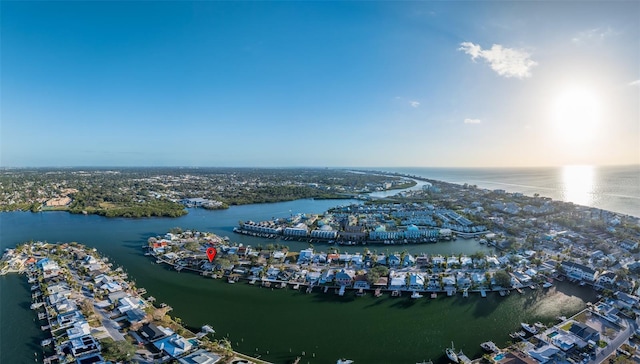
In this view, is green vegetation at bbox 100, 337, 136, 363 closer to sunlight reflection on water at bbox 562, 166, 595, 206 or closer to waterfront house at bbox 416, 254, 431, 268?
waterfront house at bbox 416, 254, 431, 268

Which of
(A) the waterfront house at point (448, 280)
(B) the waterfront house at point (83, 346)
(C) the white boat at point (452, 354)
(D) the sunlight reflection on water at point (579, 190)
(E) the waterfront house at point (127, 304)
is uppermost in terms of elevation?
(D) the sunlight reflection on water at point (579, 190)

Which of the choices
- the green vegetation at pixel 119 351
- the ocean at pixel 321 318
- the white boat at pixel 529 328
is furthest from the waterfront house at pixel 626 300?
the green vegetation at pixel 119 351

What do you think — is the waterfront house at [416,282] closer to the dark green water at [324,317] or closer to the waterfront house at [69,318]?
the dark green water at [324,317]

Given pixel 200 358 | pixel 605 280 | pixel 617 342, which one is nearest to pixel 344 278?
pixel 200 358

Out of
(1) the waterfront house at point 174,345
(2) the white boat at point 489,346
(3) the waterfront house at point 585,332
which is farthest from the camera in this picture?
(3) the waterfront house at point 585,332

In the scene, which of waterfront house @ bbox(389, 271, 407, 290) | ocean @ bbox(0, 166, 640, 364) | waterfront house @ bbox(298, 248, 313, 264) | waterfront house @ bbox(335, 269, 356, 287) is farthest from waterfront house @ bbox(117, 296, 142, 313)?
waterfront house @ bbox(389, 271, 407, 290)

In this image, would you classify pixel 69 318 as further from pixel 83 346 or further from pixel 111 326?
pixel 83 346

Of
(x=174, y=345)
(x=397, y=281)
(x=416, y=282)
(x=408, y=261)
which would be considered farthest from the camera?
(x=408, y=261)

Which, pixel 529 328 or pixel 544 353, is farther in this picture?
pixel 529 328

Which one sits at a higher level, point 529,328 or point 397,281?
point 397,281

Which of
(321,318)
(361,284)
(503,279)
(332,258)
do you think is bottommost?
(321,318)
